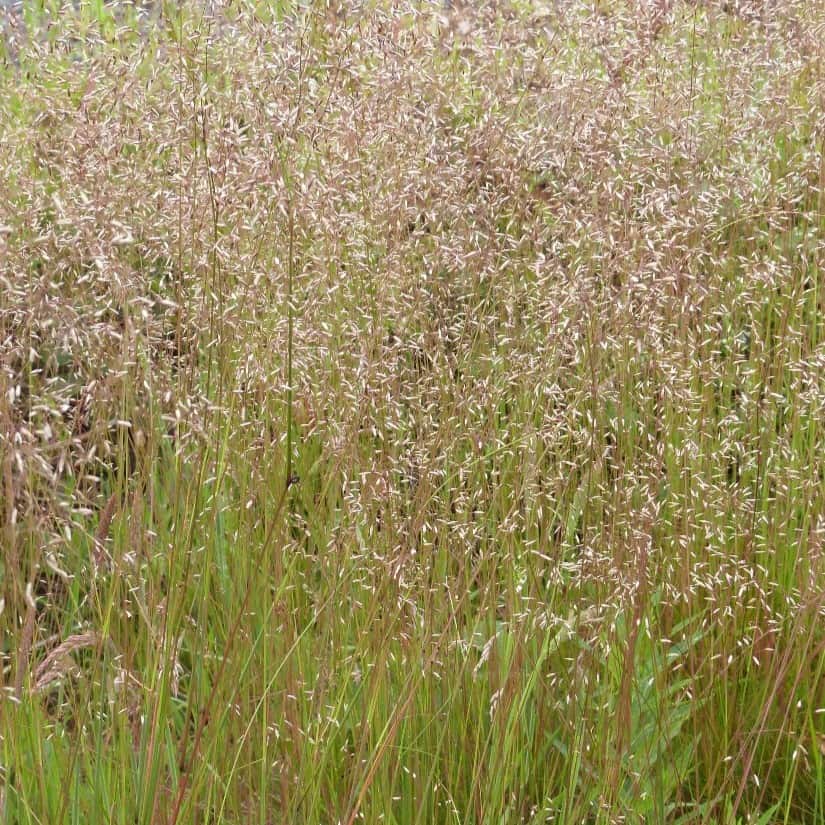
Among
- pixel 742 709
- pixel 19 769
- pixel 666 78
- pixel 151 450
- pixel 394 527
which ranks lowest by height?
pixel 742 709

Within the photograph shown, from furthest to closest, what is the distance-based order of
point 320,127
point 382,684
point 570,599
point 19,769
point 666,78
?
point 666,78 → point 320,127 → point 570,599 → point 382,684 → point 19,769

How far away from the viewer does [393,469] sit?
7.27 ft

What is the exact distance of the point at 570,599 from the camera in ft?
7.36

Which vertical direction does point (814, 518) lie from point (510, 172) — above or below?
below

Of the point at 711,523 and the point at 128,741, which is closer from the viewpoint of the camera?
the point at 128,741

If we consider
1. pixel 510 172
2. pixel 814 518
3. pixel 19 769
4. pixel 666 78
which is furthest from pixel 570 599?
pixel 666 78

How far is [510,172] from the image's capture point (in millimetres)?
2273

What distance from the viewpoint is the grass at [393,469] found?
1.90 meters

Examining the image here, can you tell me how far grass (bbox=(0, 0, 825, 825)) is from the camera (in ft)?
6.23

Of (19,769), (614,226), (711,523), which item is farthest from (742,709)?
(19,769)

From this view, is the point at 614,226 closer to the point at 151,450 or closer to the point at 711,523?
the point at 711,523

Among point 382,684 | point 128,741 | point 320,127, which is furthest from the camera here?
point 320,127

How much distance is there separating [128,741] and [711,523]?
3.95 ft

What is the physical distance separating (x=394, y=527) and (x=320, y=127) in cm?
84
